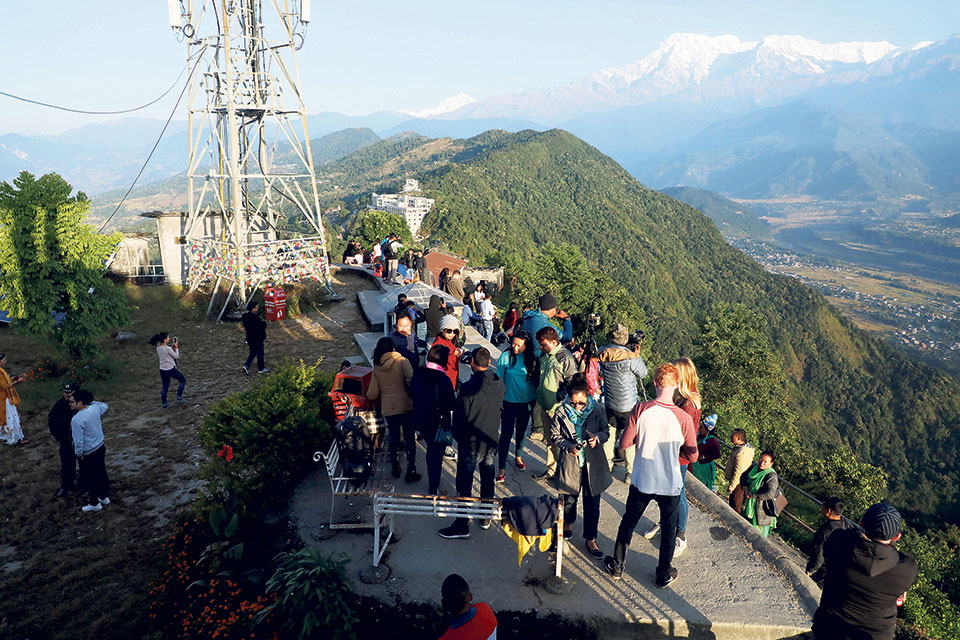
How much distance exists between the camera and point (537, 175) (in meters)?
142

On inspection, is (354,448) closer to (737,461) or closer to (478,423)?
(478,423)

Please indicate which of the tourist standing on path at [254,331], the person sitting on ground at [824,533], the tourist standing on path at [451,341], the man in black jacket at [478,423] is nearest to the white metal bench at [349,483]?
the man in black jacket at [478,423]

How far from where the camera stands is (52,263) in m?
10.2

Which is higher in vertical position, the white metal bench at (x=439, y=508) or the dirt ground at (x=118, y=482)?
the white metal bench at (x=439, y=508)

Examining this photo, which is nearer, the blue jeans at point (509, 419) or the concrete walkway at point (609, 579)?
the concrete walkway at point (609, 579)

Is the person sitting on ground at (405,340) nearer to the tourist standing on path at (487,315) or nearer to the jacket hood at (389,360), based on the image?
the jacket hood at (389,360)

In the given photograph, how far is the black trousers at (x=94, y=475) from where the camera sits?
6789mm

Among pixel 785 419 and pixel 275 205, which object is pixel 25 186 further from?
pixel 785 419

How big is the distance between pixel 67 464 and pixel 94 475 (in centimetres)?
65

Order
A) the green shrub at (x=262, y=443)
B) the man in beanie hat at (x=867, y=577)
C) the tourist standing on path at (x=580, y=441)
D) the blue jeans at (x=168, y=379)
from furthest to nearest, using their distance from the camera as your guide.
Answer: the blue jeans at (x=168, y=379)
the green shrub at (x=262, y=443)
the tourist standing on path at (x=580, y=441)
the man in beanie hat at (x=867, y=577)

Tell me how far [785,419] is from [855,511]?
8.71 metres

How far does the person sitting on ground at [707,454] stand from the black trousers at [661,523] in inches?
83.3

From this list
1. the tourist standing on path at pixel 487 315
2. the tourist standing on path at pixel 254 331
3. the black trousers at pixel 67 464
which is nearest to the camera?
the black trousers at pixel 67 464

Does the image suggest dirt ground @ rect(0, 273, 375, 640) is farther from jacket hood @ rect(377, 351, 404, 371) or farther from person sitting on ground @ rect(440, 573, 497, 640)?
person sitting on ground @ rect(440, 573, 497, 640)
